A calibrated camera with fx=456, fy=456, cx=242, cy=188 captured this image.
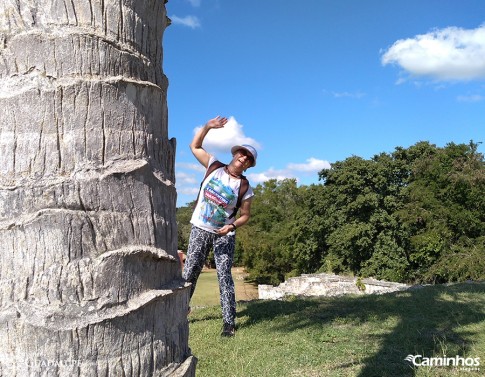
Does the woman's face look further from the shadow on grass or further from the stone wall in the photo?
the stone wall

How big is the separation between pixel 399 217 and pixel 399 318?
22413 millimetres

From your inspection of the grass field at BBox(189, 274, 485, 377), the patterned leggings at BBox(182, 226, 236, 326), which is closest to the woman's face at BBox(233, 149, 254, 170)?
the patterned leggings at BBox(182, 226, 236, 326)

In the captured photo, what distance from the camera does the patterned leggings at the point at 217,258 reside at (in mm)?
4789

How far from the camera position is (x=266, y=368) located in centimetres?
380

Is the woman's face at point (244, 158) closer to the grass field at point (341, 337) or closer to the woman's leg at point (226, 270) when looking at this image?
the woman's leg at point (226, 270)

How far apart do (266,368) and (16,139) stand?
3101 millimetres

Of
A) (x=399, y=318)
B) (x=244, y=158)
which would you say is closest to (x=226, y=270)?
(x=244, y=158)

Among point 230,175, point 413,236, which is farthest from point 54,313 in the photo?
point 413,236

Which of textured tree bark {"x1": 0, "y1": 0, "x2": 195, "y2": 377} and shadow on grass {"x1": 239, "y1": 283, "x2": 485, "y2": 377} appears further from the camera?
shadow on grass {"x1": 239, "y1": 283, "x2": 485, "y2": 377}

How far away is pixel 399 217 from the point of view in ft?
87.6

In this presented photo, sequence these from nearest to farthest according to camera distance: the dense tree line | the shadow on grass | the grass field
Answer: the grass field → the shadow on grass → the dense tree line

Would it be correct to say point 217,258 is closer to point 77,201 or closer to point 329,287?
point 77,201

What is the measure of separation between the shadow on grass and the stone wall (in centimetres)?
424

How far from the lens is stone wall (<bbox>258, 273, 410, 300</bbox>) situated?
1197cm
